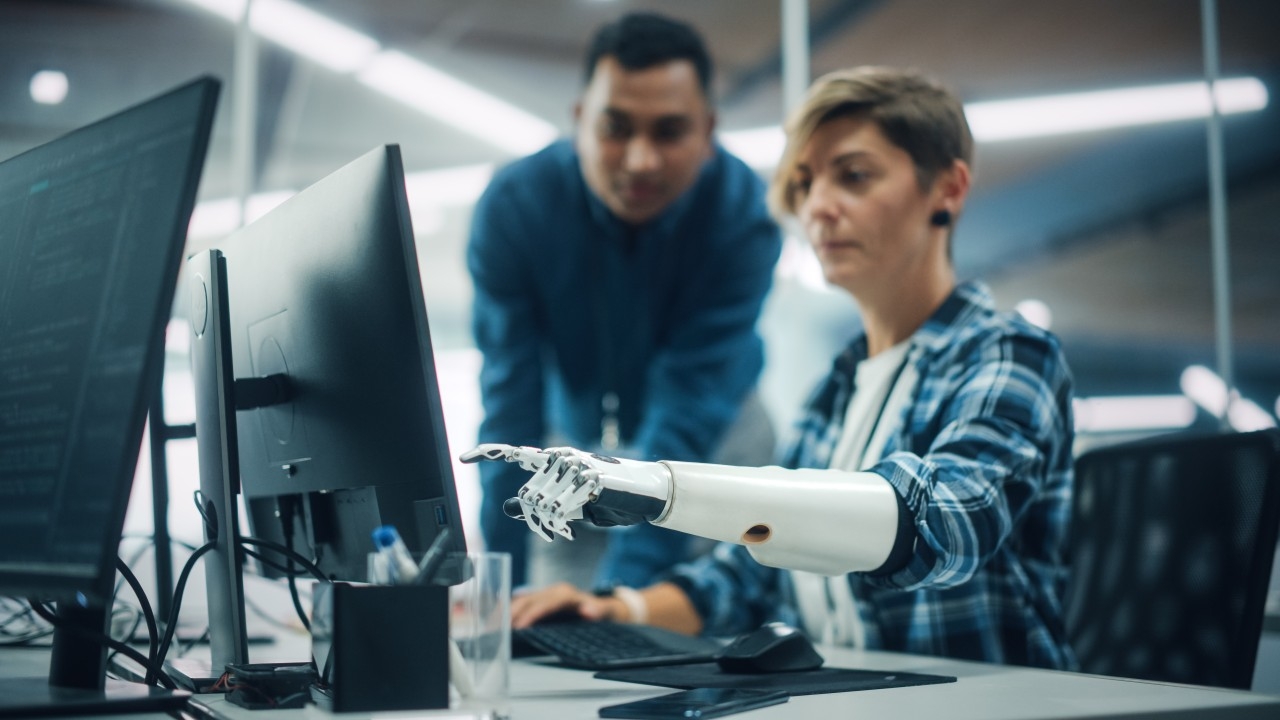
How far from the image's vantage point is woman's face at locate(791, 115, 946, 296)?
1.31 metres

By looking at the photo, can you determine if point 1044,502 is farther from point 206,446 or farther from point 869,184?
point 206,446

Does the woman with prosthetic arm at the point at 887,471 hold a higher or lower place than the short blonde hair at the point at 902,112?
lower

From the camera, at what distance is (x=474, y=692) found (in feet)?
2.23

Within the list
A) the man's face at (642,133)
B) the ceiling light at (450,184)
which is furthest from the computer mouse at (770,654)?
the ceiling light at (450,184)

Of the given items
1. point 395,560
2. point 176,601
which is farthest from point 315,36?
point 395,560

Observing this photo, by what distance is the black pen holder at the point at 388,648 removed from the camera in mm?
644

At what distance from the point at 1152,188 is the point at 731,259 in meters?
4.30

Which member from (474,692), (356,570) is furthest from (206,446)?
(474,692)

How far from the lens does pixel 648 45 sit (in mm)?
1845

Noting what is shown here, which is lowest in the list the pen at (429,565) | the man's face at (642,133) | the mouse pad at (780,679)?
the mouse pad at (780,679)

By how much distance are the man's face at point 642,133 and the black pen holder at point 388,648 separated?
1289mm

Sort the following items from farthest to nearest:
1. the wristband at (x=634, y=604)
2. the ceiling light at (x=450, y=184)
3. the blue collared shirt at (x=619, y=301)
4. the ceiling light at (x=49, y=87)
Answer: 1. the ceiling light at (x=450, y=184)
2. the ceiling light at (x=49, y=87)
3. the blue collared shirt at (x=619, y=301)
4. the wristband at (x=634, y=604)

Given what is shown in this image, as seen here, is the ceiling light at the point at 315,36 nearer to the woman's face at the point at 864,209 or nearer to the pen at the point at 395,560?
the woman's face at the point at 864,209

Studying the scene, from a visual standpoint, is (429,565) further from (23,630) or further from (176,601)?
(23,630)
